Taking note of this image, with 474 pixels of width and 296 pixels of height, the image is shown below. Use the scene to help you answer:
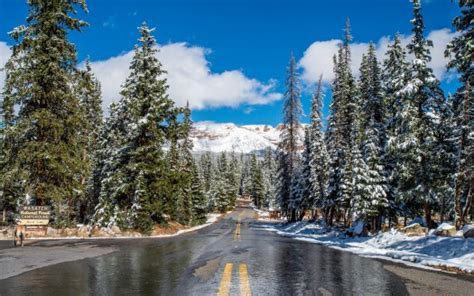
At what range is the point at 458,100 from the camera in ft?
79.4

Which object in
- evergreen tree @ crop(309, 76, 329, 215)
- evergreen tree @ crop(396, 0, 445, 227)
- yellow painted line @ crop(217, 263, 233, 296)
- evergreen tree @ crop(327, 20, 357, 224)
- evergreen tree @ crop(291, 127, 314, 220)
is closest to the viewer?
yellow painted line @ crop(217, 263, 233, 296)

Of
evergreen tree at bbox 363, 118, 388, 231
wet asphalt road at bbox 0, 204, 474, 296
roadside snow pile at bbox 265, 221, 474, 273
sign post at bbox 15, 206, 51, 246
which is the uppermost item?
evergreen tree at bbox 363, 118, 388, 231

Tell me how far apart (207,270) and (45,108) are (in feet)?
67.6

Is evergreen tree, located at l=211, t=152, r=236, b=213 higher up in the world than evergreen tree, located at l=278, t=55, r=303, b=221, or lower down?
lower down

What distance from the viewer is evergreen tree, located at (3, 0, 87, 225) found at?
2433cm

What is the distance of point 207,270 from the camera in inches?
355

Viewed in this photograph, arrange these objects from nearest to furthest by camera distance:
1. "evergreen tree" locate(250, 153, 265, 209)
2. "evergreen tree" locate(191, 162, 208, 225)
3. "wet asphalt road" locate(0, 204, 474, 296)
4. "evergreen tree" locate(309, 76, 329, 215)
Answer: "wet asphalt road" locate(0, 204, 474, 296) < "evergreen tree" locate(309, 76, 329, 215) < "evergreen tree" locate(191, 162, 208, 225) < "evergreen tree" locate(250, 153, 265, 209)

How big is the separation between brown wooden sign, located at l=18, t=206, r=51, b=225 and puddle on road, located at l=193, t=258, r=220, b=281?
13.3m

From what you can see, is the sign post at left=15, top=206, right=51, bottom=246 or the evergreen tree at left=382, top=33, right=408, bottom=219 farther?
the evergreen tree at left=382, top=33, right=408, bottom=219

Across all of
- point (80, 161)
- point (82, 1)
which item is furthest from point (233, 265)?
point (82, 1)

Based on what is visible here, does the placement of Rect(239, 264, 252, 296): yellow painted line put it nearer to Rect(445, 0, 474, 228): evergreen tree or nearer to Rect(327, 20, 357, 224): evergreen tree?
Rect(445, 0, 474, 228): evergreen tree

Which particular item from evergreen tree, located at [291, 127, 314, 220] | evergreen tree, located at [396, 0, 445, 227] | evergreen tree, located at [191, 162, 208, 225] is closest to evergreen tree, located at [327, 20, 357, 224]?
evergreen tree, located at [291, 127, 314, 220]

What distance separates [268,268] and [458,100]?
20.0m

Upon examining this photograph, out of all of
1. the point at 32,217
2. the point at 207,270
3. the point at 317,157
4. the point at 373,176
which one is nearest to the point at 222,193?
the point at 317,157
